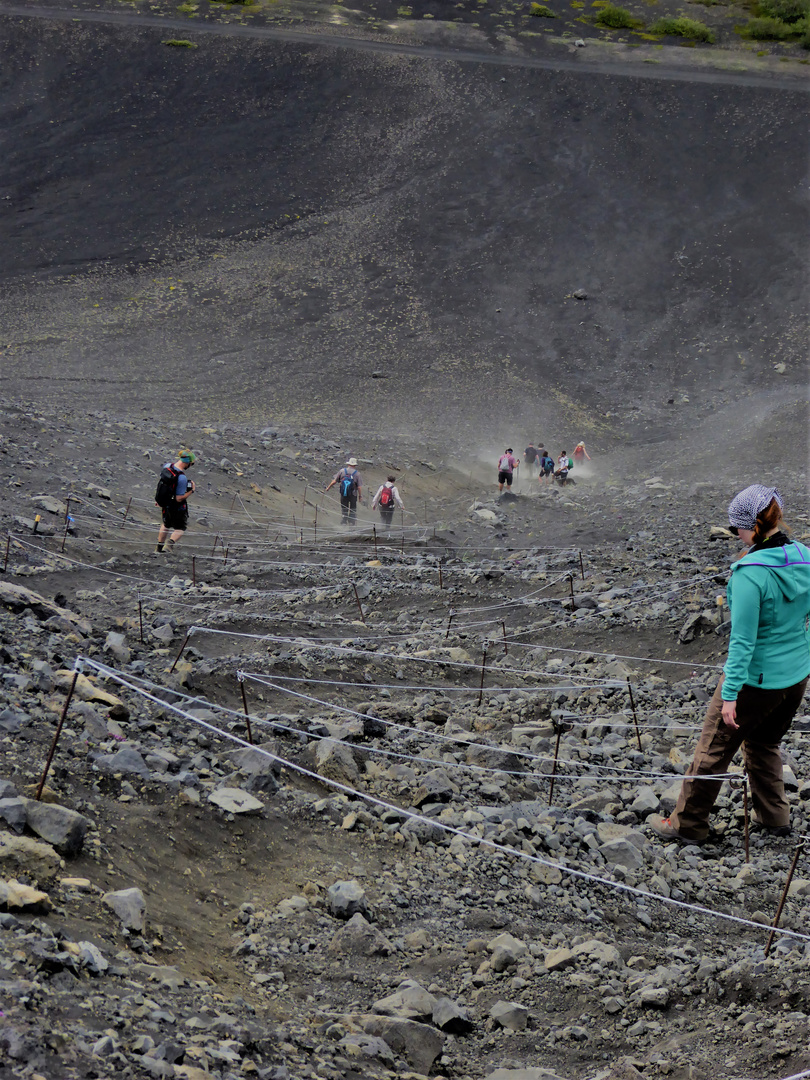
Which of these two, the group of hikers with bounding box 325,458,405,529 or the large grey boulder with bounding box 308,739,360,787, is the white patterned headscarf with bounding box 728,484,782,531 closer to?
the large grey boulder with bounding box 308,739,360,787

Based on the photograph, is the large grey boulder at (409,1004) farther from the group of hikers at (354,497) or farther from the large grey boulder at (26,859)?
the group of hikers at (354,497)

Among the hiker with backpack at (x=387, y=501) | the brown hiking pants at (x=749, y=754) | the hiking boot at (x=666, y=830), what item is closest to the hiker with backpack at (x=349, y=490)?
the hiker with backpack at (x=387, y=501)

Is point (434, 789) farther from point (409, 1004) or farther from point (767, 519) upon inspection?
point (767, 519)

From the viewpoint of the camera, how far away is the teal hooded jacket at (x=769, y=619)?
15.6 feet

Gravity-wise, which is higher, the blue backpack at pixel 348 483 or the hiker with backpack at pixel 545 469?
the blue backpack at pixel 348 483

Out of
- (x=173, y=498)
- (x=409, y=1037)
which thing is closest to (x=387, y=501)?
(x=173, y=498)

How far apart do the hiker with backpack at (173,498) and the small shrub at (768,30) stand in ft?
166

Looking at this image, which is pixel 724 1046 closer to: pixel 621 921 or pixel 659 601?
pixel 621 921

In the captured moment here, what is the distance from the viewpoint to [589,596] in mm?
10922

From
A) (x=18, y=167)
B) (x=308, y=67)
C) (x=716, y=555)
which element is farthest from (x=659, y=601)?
(x=308, y=67)

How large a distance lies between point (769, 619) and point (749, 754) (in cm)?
87

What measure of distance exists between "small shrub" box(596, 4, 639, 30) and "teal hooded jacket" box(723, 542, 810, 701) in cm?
5530

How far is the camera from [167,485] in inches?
495

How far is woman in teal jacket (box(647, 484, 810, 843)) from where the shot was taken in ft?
15.6
